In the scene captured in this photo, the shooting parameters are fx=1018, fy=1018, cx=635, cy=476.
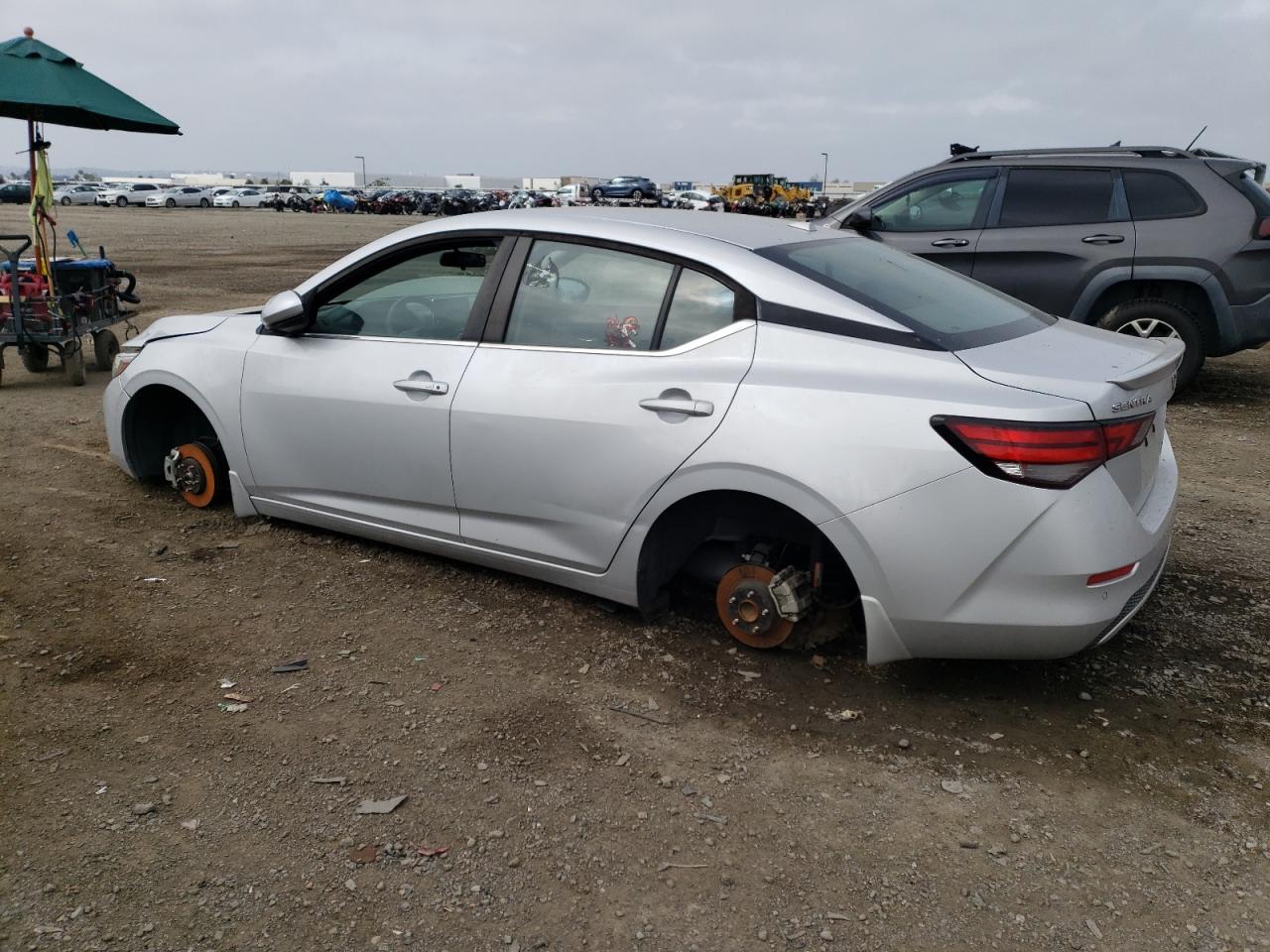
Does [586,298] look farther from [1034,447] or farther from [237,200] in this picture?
[237,200]

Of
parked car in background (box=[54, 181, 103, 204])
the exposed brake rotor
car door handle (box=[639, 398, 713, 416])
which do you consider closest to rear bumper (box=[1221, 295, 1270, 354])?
the exposed brake rotor

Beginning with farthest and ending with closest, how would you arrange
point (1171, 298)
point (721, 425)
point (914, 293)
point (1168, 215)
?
1. point (1171, 298)
2. point (1168, 215)
3. point (914, 293)
4. point (721, 425)

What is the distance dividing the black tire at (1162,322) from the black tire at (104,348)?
Result: 8203mm

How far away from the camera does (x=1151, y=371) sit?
3.13 m

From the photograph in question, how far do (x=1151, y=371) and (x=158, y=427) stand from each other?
15.1 feet

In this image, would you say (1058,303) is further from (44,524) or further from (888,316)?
(44,524)

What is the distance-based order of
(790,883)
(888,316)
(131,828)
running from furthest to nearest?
(888,316)
(131,828)
(790,883)

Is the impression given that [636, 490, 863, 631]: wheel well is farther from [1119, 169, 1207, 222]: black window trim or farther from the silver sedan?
[1119, 169, 1207, 222]: black window trim

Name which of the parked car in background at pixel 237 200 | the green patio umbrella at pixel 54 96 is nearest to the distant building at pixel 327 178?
the parked car in background at pixel 237 200

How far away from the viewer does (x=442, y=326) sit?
4.07m

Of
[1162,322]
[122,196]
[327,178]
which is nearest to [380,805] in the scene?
[1162,322]

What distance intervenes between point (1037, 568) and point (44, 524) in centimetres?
449

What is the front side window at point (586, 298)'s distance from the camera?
3584mm

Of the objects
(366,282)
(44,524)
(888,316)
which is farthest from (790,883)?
(44,524)
